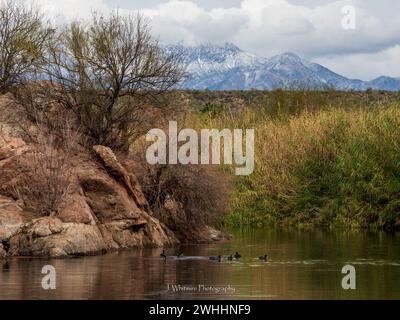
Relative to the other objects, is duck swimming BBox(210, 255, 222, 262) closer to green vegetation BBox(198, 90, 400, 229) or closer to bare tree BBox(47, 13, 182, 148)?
bare tree BBox(47, 13, 182, 148)

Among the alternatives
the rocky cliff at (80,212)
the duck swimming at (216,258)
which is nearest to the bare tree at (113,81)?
the rocky cliff at (80,212)

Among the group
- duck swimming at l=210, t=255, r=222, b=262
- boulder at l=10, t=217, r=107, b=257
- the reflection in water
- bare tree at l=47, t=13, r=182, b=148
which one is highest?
bare tree at l=47, t=13, r=182, b=148

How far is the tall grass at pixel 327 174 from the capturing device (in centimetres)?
5241

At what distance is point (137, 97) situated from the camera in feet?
140

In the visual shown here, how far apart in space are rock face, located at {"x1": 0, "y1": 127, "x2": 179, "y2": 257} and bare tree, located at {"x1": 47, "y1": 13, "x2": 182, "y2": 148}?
2.81 metres

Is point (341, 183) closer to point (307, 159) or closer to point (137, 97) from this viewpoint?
point (307, 159)

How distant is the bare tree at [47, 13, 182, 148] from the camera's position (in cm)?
4206

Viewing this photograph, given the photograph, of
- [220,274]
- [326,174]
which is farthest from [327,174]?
[220,274]

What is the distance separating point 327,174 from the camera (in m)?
55.5

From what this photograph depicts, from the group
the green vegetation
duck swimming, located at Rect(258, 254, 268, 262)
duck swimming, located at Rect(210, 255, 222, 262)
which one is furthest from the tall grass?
duck swimming, located at Rect(210, 255, 222, 262)

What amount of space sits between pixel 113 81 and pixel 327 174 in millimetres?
17646

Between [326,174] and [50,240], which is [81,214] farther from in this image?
[326,174]

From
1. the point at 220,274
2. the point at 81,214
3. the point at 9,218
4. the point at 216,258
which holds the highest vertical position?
the point at 81,214
